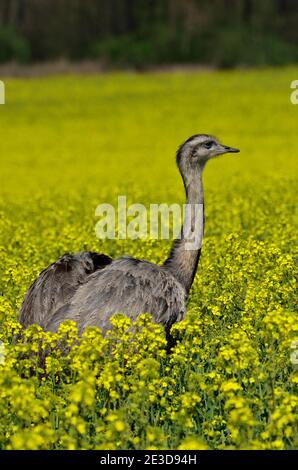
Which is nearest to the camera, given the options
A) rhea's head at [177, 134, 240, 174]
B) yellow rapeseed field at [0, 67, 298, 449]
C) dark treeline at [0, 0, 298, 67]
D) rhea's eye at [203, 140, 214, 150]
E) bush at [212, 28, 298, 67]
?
yellow rapeseed field at [0, 67, 298, 449]

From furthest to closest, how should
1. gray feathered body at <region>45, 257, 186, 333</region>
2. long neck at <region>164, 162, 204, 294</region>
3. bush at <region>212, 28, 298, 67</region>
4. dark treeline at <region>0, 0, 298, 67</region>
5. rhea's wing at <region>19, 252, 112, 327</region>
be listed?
dark treeline at <region>0, 0, 298, 67</region>
bush at <region>212, 28, 298, 67</region>
long neck at <region>164, 162, 204, 294</region>
rhea's wing at <region>19, 252, 112, 327</region>
gray feathered body at <region>45, 257, 186, 333</region>

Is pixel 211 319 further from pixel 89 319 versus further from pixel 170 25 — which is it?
pixel 170 25

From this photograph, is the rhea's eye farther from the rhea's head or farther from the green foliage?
the green foliage

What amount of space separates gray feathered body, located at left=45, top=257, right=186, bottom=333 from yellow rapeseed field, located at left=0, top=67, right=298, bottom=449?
0.64 ft

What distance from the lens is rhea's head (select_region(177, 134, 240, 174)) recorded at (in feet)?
30.6

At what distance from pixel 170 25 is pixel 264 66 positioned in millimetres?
12175

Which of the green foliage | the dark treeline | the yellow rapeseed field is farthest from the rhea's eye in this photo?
the green foliage

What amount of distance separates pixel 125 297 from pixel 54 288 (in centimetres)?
63

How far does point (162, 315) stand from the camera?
810 cm

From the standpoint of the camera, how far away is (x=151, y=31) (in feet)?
221

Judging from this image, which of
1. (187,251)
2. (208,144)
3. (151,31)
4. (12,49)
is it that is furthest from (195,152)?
(151,31)

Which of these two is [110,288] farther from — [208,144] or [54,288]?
[208,144]
